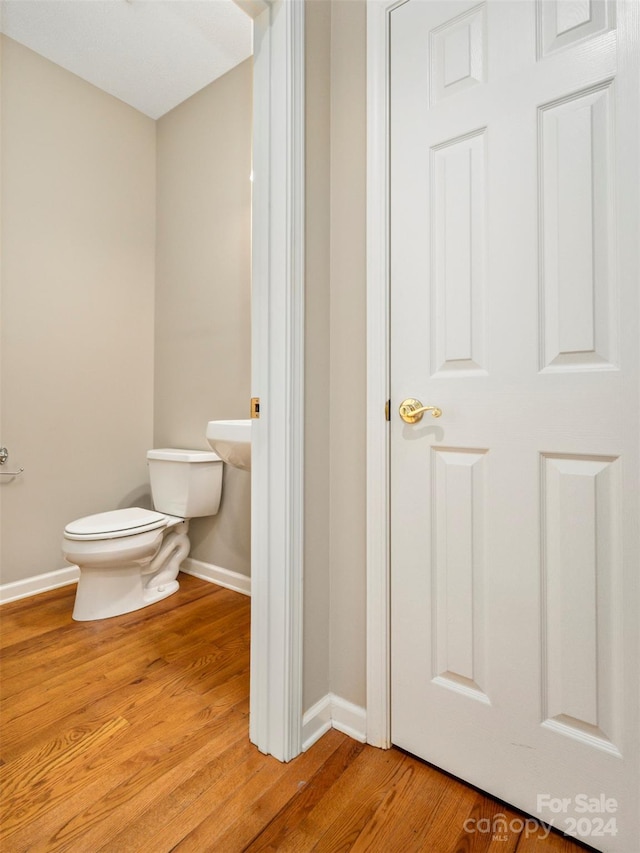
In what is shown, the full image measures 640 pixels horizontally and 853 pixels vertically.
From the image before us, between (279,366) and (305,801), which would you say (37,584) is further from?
(279,366)

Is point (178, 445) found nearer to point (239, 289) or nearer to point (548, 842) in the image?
point (239, 289)

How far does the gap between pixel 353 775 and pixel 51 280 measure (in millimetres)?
2494

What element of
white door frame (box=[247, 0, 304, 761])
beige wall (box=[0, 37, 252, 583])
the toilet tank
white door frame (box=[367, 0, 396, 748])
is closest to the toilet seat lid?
the toilet tank

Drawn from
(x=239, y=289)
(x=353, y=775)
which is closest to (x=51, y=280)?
(x=239, y=289)

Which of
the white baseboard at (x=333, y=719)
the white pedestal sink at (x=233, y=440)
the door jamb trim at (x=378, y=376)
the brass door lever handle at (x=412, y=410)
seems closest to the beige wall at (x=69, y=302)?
the white pedestal sink at (x=233, y=440)

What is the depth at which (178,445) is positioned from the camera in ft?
8.60

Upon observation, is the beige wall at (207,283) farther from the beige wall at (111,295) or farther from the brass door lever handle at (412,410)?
the brass door lever handle at (412,410)

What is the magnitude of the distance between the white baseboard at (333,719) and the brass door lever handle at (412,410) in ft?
2.72

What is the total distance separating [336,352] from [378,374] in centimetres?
17

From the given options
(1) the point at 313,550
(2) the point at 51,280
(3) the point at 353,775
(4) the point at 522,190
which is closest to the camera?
(4) the point at 522,190

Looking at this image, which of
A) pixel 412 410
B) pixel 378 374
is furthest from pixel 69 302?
pixel 412 410

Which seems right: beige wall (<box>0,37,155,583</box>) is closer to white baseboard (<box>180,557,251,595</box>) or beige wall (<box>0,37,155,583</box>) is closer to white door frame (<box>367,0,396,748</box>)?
white baseboard (<box>180,557,251,595</box>)

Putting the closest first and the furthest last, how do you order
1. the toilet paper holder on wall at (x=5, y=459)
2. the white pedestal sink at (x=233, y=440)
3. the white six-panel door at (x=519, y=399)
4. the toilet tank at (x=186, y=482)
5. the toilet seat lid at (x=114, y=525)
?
1. the white six-panel door at (x=519, y=399)
2. the white pedestal sink at (x=233, y=440)
3. the toilet seat lid at (x=114, y=525)
4. the toilet paper holder on wall at (x=5, y=459)
5. the toilet tank at (x=186, y=482)

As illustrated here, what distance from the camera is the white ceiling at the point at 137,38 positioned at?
1982 mm
